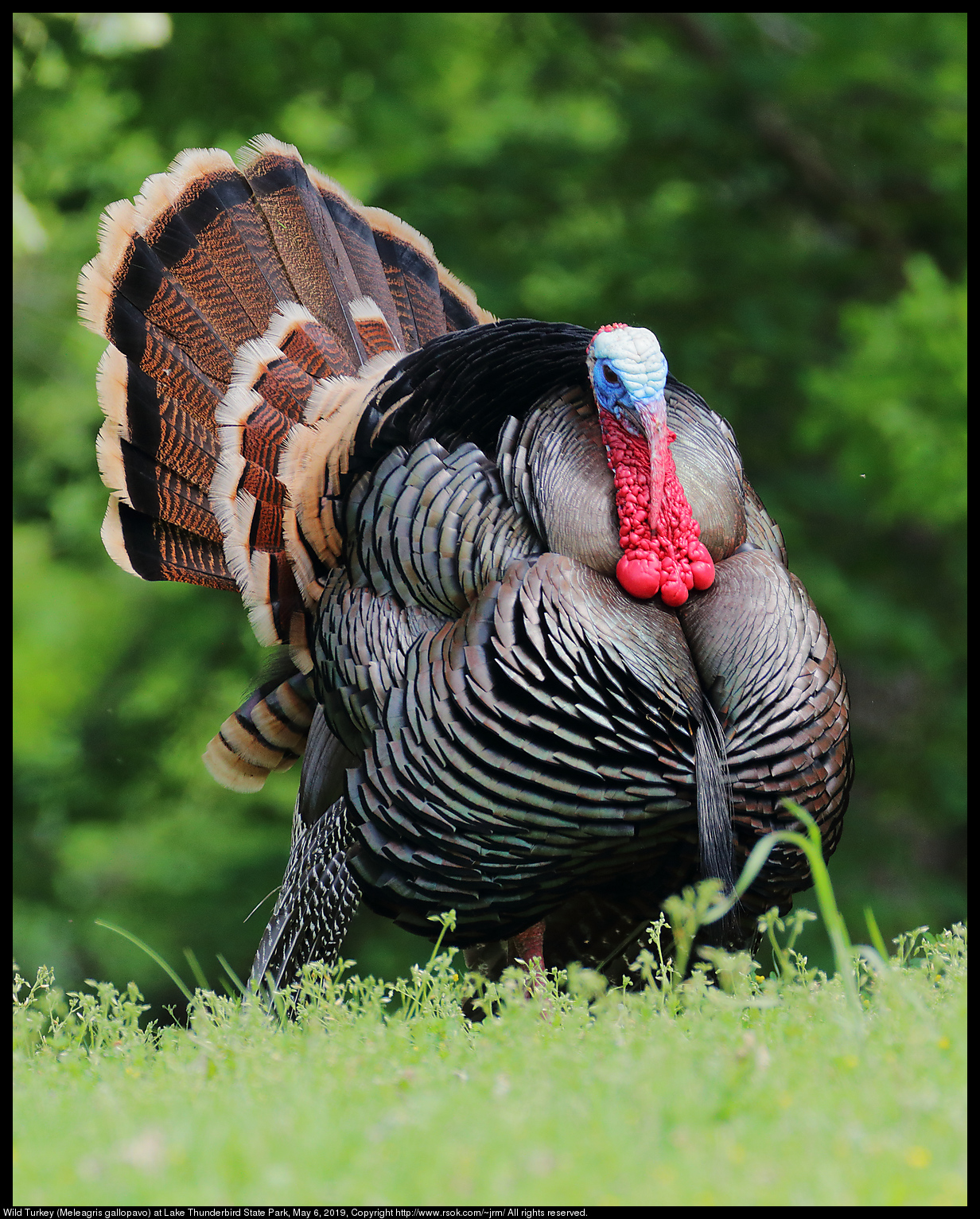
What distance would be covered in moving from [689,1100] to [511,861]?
4.16 ft

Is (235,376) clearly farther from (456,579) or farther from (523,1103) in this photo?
(523,1103)

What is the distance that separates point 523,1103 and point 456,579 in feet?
5.41

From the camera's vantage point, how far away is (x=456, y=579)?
3.57m

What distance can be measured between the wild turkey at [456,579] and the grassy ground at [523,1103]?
45 cm

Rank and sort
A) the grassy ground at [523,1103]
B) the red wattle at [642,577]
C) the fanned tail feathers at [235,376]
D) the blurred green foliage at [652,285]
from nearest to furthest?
1. the grassy ground at [523,1103]
2. the red wattle at [642,577]
3. the fanned tail feathers at [235,376]
4. the blurred green foliage at [652,285]

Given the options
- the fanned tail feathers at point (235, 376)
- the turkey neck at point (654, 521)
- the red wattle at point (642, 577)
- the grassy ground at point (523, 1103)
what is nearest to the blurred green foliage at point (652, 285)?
the fanned tail feathers at point (235, 376)

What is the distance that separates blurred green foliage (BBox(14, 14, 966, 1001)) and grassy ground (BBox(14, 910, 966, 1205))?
4.98 meters

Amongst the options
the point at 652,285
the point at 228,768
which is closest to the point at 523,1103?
the point at 228,768

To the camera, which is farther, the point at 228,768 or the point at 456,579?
the point at 228,768

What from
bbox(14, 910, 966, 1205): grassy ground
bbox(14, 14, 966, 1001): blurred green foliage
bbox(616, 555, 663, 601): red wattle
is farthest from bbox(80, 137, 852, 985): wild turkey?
bbox(14, 14, 966, 1001): blurred green foliage

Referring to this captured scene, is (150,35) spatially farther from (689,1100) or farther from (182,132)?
(689,1100)

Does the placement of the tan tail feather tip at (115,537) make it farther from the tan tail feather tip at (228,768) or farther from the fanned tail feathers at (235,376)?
the tan tail feather tip at (228,768)

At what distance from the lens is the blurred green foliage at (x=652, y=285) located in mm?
7707
